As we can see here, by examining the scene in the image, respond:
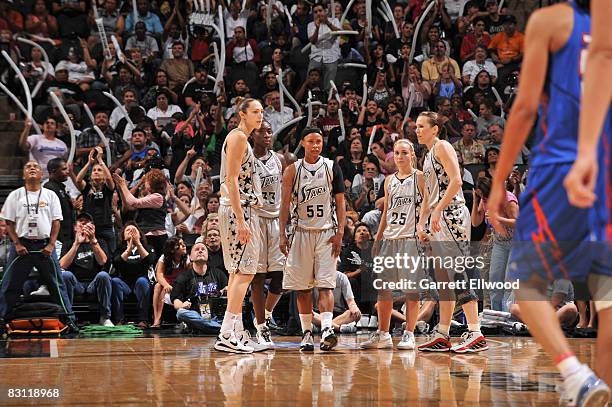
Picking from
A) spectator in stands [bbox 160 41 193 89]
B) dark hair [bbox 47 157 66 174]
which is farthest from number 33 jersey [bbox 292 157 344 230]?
spectator in stands [bbox 160 41 193 89]

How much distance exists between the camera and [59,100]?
13320 millimetres

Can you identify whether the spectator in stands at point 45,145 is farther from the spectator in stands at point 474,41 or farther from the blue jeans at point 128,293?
the spectator in stands at point 474,41

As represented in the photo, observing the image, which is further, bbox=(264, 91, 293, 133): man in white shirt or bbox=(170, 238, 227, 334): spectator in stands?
bbox=(264, 91, 293, 133): man in white shirt

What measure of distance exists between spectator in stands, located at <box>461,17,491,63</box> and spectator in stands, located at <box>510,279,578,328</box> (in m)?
6.13

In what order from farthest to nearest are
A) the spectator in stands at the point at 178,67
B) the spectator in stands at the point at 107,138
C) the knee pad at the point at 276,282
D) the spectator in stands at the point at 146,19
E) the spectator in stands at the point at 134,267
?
the spectator in stands at the point at 146,19, the spectator in stands at the point at 178,67, the spectator in stands at the point at 107,138, the spectator in stands at the point at 134,267, the knee pad at the point at 276,282

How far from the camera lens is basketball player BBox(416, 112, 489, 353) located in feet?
25.8

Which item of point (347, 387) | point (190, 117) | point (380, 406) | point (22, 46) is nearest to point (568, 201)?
point (380, 406)

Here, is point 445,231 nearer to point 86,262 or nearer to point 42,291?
point 86,262

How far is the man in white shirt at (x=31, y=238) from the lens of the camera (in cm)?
1015

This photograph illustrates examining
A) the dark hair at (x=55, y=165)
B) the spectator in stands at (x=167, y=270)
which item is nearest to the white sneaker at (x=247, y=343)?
the spectator in stands at (x=167, y=270)

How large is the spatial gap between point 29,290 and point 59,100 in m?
3.73

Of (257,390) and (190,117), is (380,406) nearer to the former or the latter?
(257,390)

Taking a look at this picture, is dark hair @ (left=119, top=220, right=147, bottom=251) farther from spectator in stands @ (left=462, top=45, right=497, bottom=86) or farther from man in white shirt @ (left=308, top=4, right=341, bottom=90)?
spectator in stands @ (left=462, top=45, right=497, bottom=86)

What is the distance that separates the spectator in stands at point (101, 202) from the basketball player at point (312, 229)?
13.2 ft
